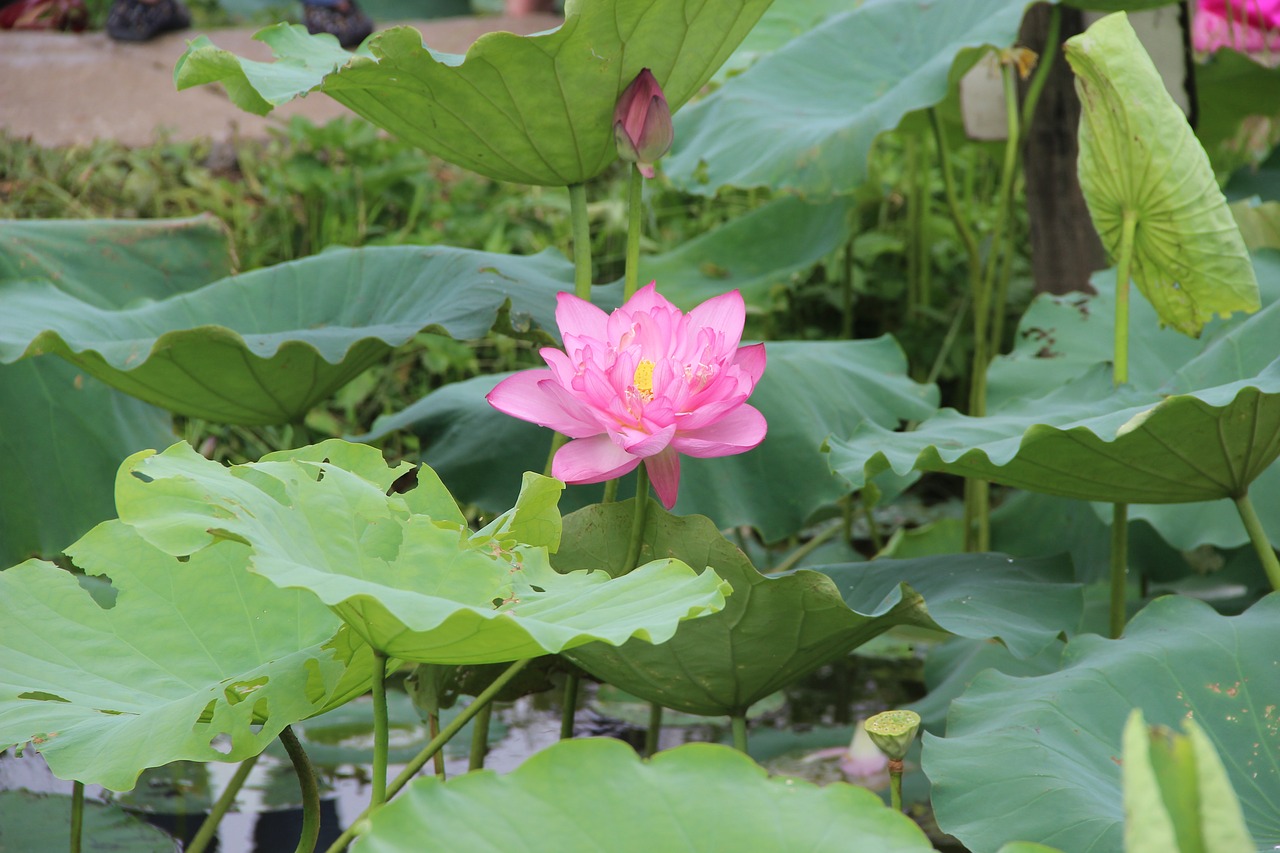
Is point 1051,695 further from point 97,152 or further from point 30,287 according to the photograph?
point 97,152

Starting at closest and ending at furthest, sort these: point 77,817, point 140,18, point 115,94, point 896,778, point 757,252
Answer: point 896,778 → point 77,817 → point 757,252 → point 115,94 → point 140,18

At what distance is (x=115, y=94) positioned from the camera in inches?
134

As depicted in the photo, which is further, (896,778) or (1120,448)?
(1120,448)

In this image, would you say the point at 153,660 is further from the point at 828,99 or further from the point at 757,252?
the point at 757,252

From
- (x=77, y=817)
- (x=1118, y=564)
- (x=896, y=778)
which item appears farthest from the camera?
(x=1118, y=564)

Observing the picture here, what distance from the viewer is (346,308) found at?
4.17 ft

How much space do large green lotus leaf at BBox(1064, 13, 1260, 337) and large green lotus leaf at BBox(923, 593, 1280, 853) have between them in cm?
31

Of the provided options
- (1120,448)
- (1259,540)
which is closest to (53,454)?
(1120,448)

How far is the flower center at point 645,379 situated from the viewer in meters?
0.73

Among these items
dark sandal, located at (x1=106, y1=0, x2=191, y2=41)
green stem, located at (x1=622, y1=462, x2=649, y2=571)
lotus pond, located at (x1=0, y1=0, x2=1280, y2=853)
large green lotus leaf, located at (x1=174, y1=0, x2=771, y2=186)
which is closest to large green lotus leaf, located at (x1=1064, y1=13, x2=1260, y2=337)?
lotus pond, located at (x1=0, y1=0, x2=1280, y2=853)

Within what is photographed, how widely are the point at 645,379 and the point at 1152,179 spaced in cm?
53

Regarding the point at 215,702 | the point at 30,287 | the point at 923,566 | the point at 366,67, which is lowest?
the point at 923,566

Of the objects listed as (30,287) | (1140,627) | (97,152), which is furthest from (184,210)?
(1140,627)

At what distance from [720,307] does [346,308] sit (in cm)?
62
